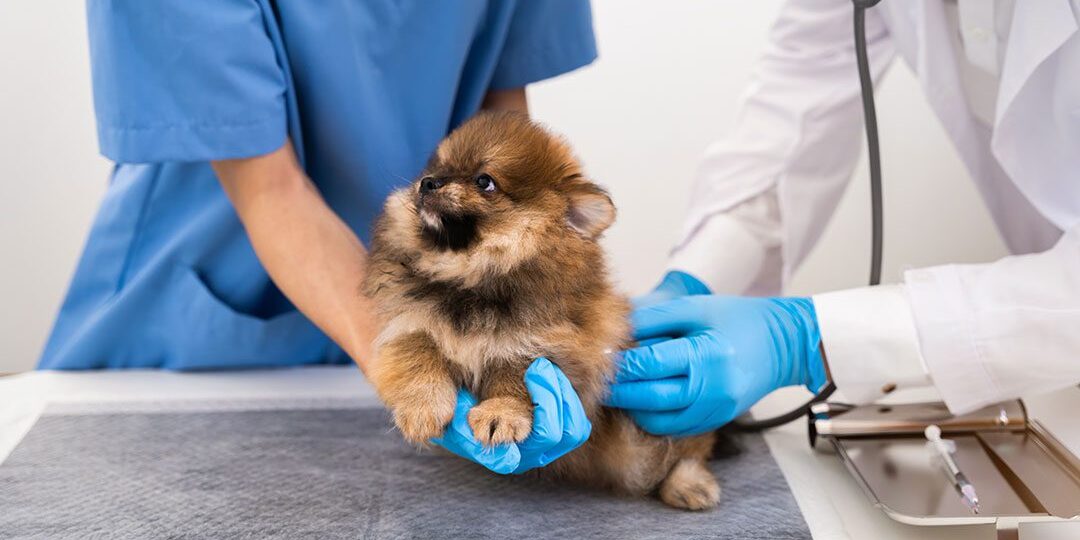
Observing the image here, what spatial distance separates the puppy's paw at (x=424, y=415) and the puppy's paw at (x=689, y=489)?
Result: 0.36m

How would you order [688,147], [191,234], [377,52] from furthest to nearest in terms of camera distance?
[688,147], [191,234], [377,52]

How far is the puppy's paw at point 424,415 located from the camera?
1.13 metres

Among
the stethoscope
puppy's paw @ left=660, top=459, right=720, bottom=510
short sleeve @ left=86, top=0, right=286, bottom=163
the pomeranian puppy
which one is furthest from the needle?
short sleeve @ left=86, top=0, right=286, bottom=163

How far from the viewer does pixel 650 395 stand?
4.28 ft

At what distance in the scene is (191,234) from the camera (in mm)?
1666

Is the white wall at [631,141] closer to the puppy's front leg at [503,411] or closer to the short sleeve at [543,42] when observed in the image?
the short sleeve at [543,42]

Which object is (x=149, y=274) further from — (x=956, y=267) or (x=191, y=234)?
(x=956, y=267)

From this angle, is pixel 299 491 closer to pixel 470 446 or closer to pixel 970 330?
pixel 470 446

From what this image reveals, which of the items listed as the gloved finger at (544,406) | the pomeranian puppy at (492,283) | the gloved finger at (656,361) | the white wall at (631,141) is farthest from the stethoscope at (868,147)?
the white wall at (631,141)

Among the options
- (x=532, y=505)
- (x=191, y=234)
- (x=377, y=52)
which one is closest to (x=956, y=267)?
(x=532, y=505)

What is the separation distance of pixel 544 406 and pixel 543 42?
0.83 meters

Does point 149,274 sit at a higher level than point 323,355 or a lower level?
higher

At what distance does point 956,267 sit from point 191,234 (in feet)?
4.33

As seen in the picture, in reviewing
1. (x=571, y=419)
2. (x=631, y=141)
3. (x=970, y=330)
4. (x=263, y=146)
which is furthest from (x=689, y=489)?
(x=631, y=141)
